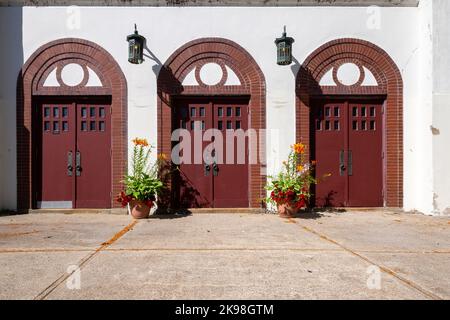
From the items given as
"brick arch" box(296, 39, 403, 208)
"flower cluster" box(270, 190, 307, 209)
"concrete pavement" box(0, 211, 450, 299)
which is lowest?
"concrete pavement" box(0, 211, 450, 299)

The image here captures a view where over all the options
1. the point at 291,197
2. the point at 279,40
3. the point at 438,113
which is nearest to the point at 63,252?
the point at 291,197

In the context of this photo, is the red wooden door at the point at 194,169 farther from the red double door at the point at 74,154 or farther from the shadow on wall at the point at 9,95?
the shadow on wall at the point at 9,95

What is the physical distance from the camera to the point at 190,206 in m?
7.13

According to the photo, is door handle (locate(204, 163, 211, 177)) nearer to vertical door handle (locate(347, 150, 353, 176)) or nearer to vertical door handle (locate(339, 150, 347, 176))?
vertical door handle (locate(339, 150, 347, 176))

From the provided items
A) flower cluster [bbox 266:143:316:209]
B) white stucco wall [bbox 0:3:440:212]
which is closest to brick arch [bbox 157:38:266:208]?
white stucco wall [bbox 0:3:440:212]

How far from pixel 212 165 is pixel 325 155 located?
2.55m

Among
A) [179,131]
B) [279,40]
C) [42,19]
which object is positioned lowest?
[179,131]

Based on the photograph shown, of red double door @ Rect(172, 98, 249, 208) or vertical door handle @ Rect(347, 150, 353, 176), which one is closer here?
red double door @ Rect(172, 98, 249, 208)

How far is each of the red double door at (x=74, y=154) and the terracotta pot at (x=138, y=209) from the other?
1.12m

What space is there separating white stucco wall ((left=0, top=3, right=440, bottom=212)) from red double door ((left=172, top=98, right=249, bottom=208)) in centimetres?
65

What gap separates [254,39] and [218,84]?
126cm

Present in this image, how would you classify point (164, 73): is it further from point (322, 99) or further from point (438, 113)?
point (438, 113)

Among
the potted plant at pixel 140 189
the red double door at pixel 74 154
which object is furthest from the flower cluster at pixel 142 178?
the red double door at pixel 74 154

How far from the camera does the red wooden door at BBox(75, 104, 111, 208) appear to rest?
715 cm
